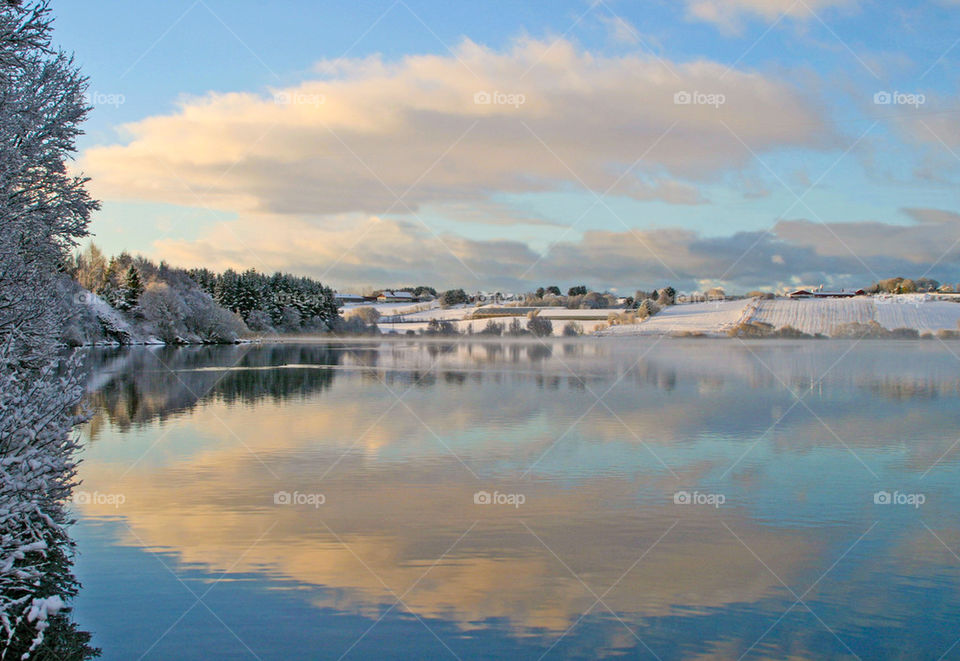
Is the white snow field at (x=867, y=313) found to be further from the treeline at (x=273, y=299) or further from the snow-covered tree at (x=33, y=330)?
the snow-covered tree at (x=33, y=330)

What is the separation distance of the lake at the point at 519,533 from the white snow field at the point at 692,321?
253 feet

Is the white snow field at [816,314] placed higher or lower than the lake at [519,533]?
higher

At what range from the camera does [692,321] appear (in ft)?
360

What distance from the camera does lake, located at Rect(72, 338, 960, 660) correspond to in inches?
370

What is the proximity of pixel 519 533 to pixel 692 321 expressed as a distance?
331 ft

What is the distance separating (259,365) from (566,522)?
45677 millimetres

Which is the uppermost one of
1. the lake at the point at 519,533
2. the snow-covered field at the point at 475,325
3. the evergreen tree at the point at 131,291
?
the evergreen tree at the point at 131,291

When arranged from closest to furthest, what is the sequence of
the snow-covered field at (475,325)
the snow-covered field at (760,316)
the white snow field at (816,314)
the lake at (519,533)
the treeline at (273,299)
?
the lake at (519,533) → the snow-covered field at (760,316) → the white snow field at (816,314) → the snow-covered field at (475,325) → the treeline at (273,299)

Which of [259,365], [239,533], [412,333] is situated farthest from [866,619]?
[412,333]

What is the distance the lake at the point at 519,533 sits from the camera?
9.39m

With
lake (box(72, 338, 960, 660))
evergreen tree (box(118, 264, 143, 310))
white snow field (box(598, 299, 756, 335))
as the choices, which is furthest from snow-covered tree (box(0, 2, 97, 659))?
white snow field (box(598, 299, 756, 335))

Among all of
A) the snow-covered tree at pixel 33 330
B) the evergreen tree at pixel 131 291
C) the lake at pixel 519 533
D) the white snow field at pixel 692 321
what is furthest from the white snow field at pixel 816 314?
the snow-covered tree at pixel 33 330

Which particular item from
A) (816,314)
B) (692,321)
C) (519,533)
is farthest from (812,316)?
(519,533)

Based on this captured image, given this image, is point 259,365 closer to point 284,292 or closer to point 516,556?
point 516,556
